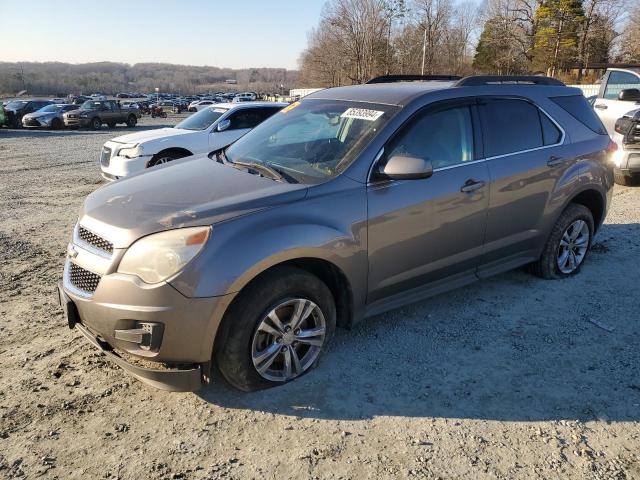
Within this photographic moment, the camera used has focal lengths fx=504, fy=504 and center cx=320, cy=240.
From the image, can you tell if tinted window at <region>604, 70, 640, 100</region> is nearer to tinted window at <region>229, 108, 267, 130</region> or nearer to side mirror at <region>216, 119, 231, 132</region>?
tinted window at <region>229, 108, 267, 130</region>

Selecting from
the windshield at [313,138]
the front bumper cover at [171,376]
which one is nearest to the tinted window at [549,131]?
the windshield at [313,138]

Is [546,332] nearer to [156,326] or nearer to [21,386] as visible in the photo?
[156,326]

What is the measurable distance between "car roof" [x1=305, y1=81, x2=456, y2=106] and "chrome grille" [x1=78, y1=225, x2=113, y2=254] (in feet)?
6.96

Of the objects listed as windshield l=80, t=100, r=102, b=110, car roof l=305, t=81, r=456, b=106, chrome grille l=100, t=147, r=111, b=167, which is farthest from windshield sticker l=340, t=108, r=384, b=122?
windshield l=80, t=100, r=102, b=110

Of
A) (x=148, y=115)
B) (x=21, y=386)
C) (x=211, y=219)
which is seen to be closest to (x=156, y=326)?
(x=211, y=219)

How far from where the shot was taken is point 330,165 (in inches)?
134

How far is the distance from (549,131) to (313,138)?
7.15 ft

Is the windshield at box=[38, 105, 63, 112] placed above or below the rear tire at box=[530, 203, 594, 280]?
below

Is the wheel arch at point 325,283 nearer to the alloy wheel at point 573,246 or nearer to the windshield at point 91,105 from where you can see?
the alloy wheel at point 573,246

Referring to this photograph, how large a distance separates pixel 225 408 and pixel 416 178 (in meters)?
1.85

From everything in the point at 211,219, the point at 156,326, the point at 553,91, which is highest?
the point at 553,91

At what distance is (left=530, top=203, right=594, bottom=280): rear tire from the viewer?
4.69 metres

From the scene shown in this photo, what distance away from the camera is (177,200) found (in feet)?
10.2

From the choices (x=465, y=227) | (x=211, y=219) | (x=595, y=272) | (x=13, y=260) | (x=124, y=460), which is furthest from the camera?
(x=13, y=260)
